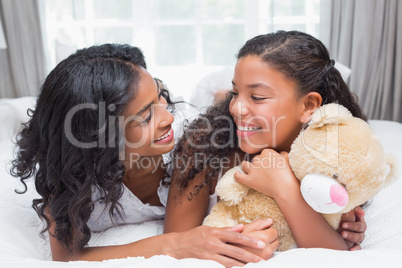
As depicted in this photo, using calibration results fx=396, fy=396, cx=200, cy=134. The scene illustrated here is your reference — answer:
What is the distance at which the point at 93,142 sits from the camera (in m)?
1.05

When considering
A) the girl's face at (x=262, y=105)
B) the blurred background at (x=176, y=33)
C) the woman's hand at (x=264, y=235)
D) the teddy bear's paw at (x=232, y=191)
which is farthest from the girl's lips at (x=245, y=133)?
the blurred background at (x=176, y=33)

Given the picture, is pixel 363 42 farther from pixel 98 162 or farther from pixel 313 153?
pixel 98 162

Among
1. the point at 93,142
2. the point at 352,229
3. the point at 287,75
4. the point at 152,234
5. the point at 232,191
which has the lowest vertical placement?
the point at 152,234

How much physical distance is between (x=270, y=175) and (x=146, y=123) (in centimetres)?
36

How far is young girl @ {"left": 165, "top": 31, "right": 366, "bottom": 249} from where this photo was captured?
97 centimetres

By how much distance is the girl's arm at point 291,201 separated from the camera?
95 centimetres

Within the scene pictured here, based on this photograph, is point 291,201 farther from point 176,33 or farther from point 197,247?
point 176,33

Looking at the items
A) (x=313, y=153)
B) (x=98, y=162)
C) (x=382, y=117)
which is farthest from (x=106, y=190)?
(x=382, y=117)

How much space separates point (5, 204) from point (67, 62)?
521 mm

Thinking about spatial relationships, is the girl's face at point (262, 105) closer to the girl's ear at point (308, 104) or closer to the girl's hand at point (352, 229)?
the girl's ear at point (308, 104)

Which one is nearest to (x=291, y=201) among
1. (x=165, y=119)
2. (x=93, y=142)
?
(x=165, y=119)

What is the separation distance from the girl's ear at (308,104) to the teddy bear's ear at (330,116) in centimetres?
13

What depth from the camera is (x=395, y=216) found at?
114 cm

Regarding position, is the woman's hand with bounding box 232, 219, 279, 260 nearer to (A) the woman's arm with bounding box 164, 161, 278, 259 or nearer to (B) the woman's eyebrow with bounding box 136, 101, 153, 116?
(A) the woman's arm with bounding box 164, 161, 278, 259
